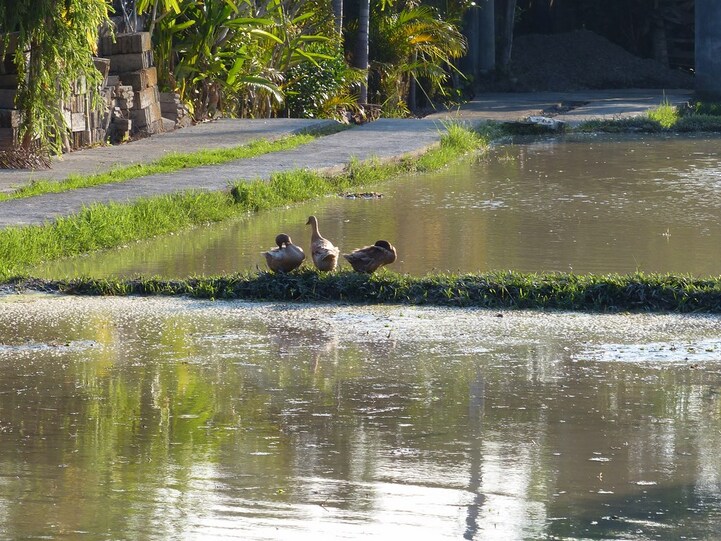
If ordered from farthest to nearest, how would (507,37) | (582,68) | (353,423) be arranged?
(582,68) < (507,37) < (353,423)

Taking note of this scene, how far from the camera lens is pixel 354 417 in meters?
5.36

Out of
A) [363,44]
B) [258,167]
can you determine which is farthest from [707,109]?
[258,167]

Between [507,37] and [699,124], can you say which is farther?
[507,37]

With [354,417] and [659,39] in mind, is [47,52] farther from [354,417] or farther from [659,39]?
[659,39]

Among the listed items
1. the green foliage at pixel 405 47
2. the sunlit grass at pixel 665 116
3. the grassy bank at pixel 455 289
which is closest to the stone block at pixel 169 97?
the green foliage at pixel 405 47

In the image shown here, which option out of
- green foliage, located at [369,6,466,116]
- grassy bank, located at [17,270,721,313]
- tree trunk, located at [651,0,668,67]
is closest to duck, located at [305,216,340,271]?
grassy bank, located at [17,270,721,313]

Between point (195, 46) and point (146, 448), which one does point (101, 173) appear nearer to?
point (195, 46)

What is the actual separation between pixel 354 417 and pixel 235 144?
397 inches

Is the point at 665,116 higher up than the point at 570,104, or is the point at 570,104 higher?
the point at 570,104

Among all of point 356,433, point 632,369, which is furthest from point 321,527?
point 632,369

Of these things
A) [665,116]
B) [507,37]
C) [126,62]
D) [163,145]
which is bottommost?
[163,145]

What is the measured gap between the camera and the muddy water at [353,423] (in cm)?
427

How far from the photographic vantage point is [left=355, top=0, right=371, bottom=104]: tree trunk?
20594mm

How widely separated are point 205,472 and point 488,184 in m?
8.89
